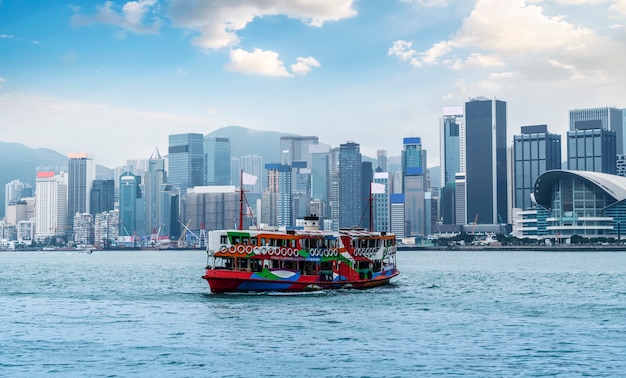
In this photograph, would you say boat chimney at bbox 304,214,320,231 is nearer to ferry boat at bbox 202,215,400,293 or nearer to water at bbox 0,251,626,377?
ferry boat at bbox 202,215,400,293

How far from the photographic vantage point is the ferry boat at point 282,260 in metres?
66.8

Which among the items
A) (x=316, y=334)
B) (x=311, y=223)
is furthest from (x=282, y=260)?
(x=316, y=334)

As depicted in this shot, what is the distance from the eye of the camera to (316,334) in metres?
49.6

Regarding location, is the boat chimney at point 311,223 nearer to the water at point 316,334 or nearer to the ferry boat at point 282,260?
the ferry boat at point 282,260

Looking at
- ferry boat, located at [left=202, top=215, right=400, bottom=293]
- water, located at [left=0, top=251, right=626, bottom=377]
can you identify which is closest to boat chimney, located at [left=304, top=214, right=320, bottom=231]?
ferry boat, located at [left=202, top=215, right=400, bottom=293]

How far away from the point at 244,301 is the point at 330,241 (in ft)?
31.0

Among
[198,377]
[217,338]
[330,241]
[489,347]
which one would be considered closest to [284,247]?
[330,241]

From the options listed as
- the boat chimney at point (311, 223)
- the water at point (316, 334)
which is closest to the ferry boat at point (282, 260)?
the boat chimney at point (311, 223)

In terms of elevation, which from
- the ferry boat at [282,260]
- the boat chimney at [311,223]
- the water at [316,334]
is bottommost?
the water at [316,334]

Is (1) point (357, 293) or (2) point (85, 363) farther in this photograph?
(1) point (357, 293)

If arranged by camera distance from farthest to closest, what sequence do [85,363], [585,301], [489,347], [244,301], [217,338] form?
[585,301] < [244,301] < [217,338] < [489,347] < [85,363]

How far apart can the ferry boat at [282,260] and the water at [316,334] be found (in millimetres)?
1040

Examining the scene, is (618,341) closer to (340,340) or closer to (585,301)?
(340,340)

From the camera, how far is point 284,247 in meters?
67.7
